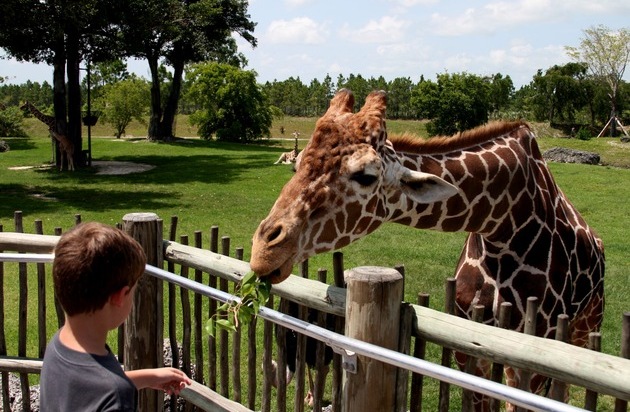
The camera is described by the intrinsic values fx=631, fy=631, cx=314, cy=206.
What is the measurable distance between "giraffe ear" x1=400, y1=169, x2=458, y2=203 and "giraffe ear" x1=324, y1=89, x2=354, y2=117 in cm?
50

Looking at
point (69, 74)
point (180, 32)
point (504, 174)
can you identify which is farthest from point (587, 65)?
point (504, 174)

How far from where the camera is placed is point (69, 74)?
2455 centimetres

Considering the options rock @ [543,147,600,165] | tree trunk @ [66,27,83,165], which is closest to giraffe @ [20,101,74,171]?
tree trunk @ [66,27,83,165]

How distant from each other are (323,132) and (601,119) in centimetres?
5773

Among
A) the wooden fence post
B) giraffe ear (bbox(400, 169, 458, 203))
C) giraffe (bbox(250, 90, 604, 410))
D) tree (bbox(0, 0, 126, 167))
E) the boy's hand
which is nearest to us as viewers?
the wooden fence post

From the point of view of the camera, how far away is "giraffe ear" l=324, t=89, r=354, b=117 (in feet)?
11.6

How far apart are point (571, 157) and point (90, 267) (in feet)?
96.1

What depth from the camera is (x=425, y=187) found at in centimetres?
338

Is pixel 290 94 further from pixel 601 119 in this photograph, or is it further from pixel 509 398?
pixel 509 398

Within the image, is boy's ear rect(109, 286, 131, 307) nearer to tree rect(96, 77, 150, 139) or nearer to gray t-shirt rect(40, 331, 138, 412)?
gray t-shirt rect(40, 331, 138, 412)

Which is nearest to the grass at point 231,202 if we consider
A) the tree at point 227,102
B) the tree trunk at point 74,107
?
the tree trunk at point 74,107

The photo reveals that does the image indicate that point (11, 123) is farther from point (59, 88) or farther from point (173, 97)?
point (59, 88)

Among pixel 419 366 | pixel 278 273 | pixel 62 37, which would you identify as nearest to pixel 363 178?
pixel 278 273

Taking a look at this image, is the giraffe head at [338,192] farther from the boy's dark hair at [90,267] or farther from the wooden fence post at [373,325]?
the boy's dark hair at [90,267]
